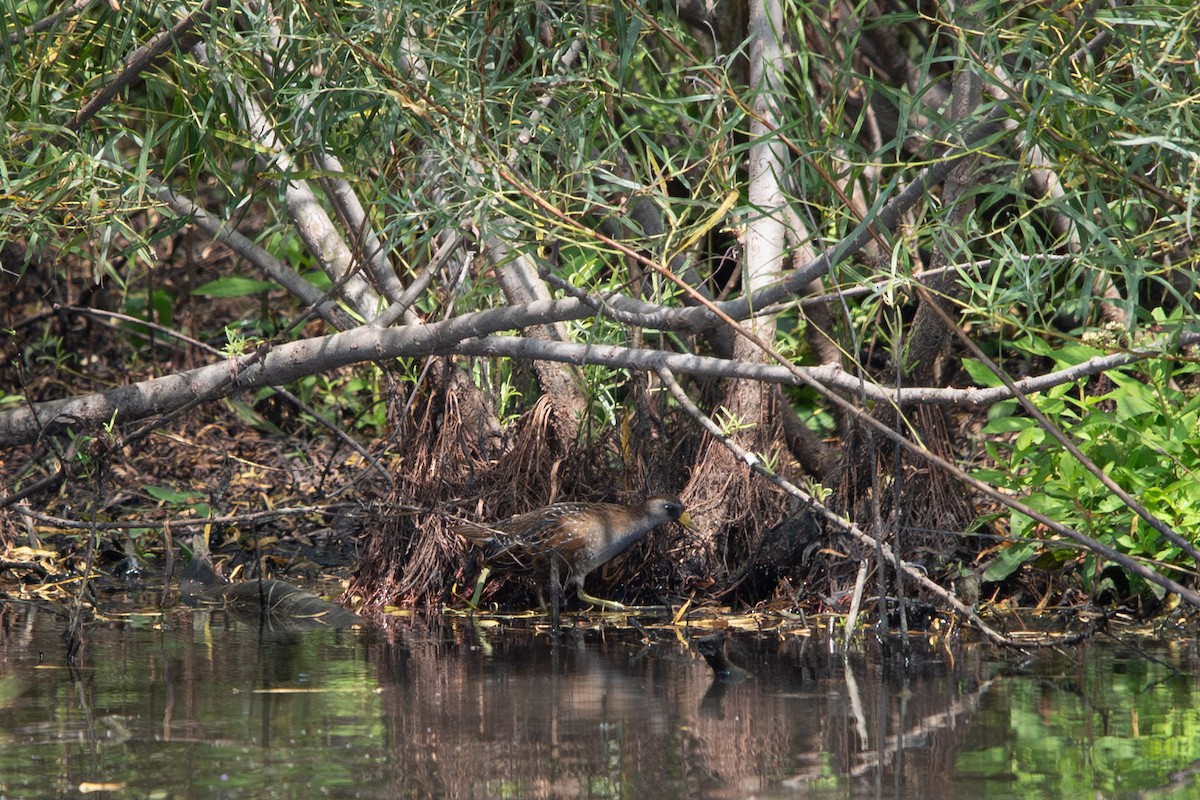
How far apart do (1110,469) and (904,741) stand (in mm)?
2847

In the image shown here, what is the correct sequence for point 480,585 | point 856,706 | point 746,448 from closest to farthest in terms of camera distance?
point 856,706, point 480,585, point 746,448

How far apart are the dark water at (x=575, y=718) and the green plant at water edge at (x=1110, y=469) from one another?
2.07 ft

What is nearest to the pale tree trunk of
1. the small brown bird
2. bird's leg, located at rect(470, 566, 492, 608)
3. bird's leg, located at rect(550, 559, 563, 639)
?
the small brown bird

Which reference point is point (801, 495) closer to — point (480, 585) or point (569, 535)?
point (569, 535)

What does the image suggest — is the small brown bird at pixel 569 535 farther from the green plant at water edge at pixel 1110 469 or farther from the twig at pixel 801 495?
the green plant at water edge at pixel 1110 469

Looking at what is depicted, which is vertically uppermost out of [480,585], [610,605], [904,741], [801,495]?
[801,495]

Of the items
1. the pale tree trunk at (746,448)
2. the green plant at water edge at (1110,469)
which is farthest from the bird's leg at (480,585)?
the green plant at water edge at (1110,469)

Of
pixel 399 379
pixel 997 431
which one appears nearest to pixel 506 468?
pixel 399 379

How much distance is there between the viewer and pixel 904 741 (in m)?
4.41

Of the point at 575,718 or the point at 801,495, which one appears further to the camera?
the point at 801,495

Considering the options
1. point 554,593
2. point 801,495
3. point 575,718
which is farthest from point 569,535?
point 575,718

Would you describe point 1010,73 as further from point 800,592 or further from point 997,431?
point 800,592

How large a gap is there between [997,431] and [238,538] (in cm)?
426

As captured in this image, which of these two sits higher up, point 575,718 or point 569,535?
point 569,535
